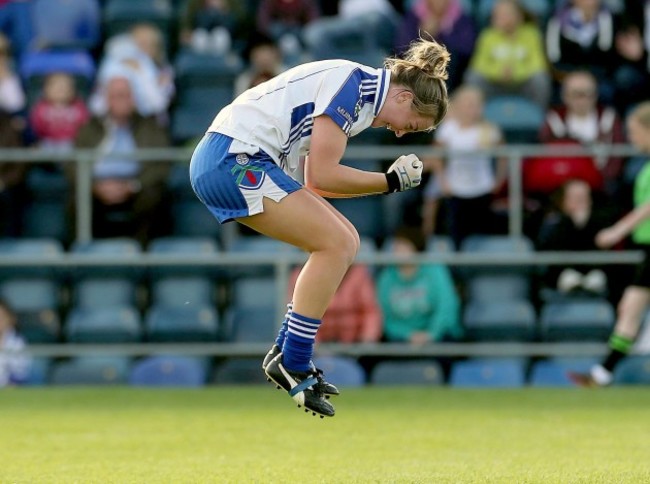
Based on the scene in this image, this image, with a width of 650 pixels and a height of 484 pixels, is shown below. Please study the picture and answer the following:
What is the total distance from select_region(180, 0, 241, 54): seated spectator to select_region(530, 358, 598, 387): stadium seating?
15.0 ft

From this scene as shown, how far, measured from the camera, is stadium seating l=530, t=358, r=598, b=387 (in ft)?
39.7

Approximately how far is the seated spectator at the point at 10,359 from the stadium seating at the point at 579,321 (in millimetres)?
4348

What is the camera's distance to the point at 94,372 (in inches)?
487

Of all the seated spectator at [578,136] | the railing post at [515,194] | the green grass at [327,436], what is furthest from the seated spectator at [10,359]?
the seated spectator at [578,136]

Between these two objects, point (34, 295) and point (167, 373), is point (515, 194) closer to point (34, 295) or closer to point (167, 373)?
point (167, 373)

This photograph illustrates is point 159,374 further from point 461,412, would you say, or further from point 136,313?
point 461,412

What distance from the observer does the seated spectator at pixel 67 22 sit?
1453cm

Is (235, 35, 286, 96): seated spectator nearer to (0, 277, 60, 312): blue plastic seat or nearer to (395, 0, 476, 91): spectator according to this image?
(395, 0, 476, 91): spectator

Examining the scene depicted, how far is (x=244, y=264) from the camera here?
1258cm

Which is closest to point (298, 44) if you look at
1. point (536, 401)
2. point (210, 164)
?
point (536, 401)

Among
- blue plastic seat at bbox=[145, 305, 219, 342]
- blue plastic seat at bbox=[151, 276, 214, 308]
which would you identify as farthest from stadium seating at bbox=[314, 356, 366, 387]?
blue plastic seat at bbox=[151, 276, 214, 308]

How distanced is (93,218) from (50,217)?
24.6 inches

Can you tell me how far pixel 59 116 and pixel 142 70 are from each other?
91 centimetres

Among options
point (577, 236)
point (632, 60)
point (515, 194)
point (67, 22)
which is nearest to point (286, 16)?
point (67, 22)
